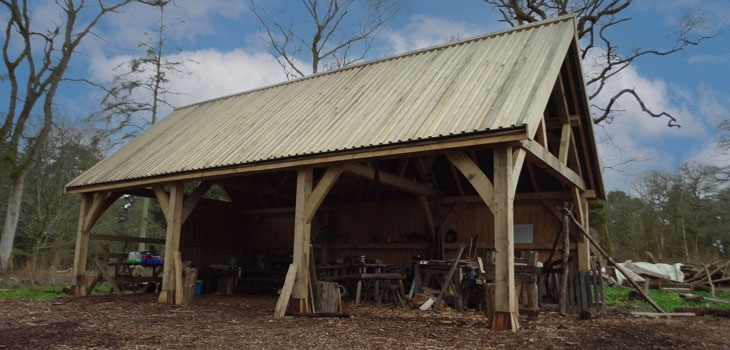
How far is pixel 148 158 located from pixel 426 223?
23.5ft

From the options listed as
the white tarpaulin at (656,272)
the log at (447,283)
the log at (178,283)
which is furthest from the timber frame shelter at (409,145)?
the white tarpaulin at (656,272)

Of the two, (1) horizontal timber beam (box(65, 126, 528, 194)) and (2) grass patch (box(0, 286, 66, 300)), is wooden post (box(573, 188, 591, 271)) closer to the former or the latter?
(1) horizontal timber beam (box(65, 126, 528, 194))

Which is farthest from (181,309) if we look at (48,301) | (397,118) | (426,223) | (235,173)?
(426,223)

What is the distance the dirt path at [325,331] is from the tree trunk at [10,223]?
9.35 meters

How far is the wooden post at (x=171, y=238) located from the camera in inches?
454

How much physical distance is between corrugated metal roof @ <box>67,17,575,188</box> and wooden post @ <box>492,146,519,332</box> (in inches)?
24.1

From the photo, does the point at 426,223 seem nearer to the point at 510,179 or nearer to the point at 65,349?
the point at 510,179

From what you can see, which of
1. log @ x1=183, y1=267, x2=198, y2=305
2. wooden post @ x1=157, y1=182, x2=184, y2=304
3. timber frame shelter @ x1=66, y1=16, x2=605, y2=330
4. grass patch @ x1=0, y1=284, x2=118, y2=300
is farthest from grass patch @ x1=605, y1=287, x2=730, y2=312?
grass patch @ x1=0, y1=284, x2=118, y2=300

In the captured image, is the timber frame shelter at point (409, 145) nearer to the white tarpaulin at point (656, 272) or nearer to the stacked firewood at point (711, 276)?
the white tarpaulin at point (656, 272)

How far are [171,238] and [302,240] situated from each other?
3.85 m

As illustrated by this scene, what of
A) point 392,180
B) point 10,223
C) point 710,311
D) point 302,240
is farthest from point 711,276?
point 10,223

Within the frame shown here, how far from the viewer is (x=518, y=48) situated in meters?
10.6

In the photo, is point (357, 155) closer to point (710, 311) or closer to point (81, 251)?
point (710, 311)

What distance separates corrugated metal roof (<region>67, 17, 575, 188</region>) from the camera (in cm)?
860
